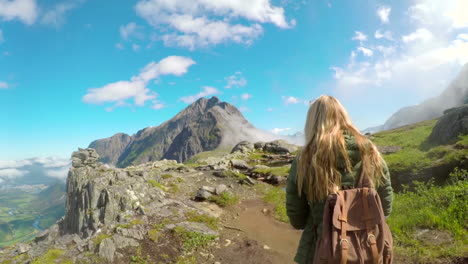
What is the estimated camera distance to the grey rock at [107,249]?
11.1m

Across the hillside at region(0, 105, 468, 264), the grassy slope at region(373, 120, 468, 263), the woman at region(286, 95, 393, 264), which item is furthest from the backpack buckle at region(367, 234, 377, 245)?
the grassy slope at region(373, 120, 468, 263)

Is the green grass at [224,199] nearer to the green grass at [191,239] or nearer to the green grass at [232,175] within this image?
the green grass at [232,175]

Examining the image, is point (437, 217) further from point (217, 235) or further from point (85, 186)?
point (85, 186)

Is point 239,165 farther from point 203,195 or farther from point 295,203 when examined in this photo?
point 295,203

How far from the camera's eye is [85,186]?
21859mm

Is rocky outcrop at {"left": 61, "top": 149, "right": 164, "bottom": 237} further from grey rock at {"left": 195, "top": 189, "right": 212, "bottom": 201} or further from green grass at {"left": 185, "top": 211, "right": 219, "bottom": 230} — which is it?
green grass at {"left": 185, "top": 211, "right": 219, "bottom": 230}

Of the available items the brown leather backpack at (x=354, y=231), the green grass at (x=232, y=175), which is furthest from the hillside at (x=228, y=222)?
the brown leather backpack at (x=354, y=231)

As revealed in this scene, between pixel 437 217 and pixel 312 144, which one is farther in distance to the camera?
pixel 437 217

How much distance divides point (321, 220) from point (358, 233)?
2.15ft

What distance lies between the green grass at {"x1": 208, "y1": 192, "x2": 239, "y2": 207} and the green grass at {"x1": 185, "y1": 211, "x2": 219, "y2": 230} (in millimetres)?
3565

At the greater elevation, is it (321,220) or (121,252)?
(321,220)

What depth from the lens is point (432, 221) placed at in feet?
33.4

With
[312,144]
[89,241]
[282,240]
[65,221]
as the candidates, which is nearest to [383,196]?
[312,144]

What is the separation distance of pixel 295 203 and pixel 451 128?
23273mm
